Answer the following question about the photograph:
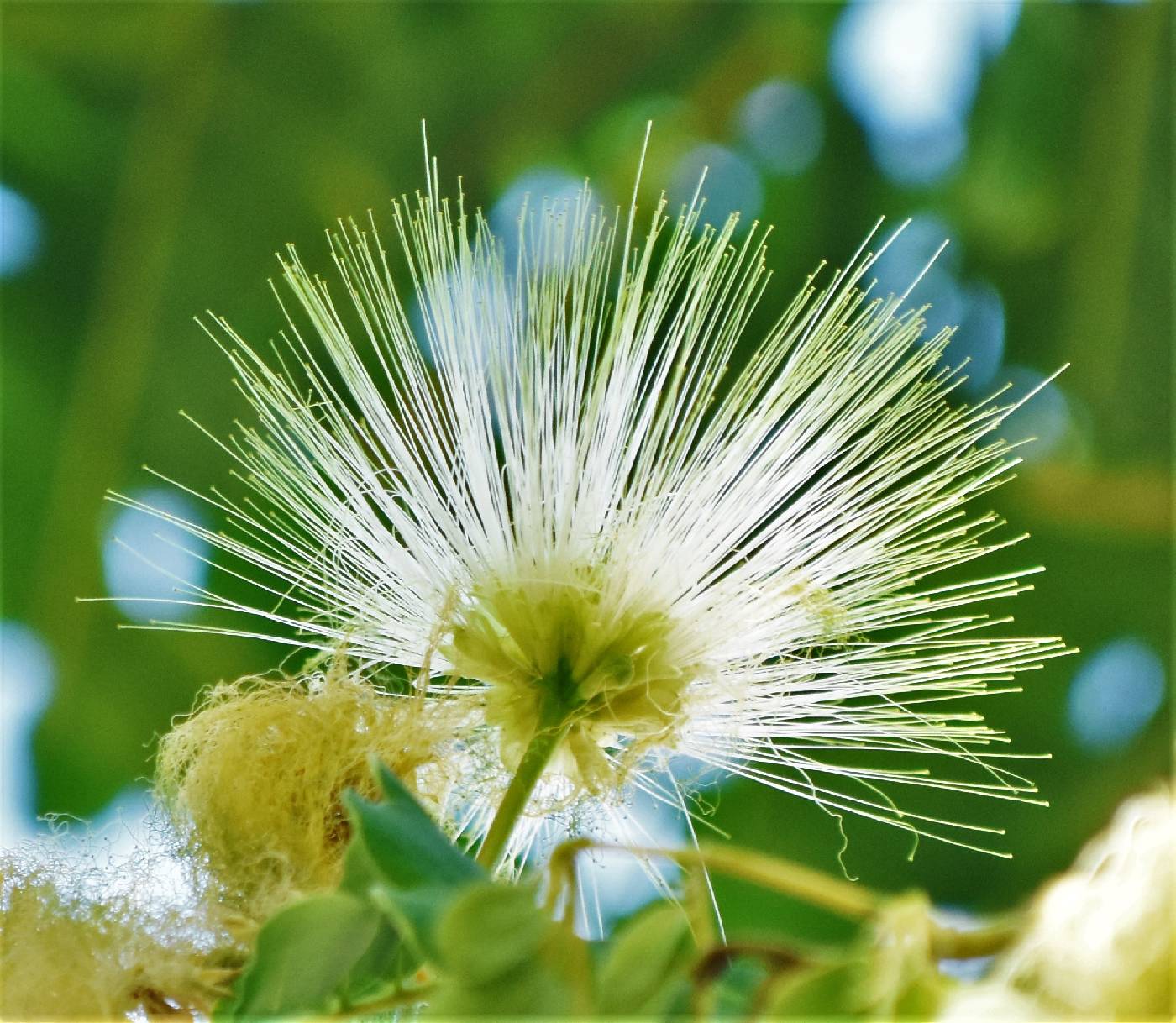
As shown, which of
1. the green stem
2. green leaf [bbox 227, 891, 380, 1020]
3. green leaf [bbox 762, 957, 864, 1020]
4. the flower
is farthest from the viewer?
the flower

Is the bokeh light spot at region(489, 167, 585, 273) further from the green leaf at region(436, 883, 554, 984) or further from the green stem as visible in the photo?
the green leaf at region(436, 883, 554, 984)

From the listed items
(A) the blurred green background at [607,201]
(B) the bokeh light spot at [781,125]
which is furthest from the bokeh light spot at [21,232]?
(B) the bokeh light spot at [781,125]

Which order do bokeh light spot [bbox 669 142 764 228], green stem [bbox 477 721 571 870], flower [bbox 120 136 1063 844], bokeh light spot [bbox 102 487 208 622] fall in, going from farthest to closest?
bokeh light spot [bbox 669 142 764 228], bokeh light spot [bbox 102 487 208 622], flower [bbox 120 136 1063 844], green stem [bbox 477 721 571 870]

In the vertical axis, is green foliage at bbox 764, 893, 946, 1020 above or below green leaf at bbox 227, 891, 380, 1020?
above

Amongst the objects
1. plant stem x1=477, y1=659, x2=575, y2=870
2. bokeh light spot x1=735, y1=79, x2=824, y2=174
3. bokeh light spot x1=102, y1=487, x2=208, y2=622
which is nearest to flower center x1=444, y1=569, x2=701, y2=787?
plant stem x1=477, y1=659, x2=575, y2=870

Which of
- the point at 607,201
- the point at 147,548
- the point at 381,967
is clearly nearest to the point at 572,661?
the point at 381,967

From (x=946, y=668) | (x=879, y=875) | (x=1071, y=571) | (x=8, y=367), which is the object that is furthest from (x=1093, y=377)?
(x=8, y=367)
